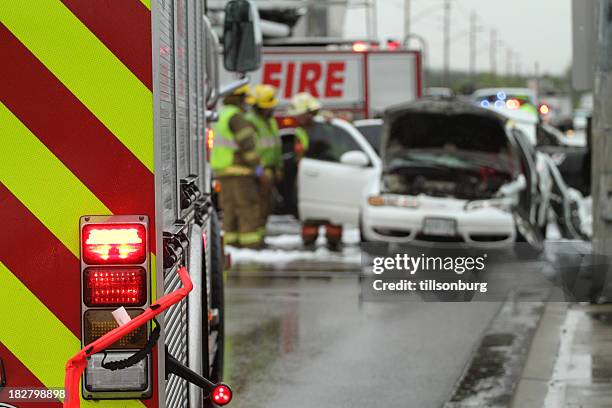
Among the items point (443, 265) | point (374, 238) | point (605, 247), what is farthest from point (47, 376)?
point (374, 238)

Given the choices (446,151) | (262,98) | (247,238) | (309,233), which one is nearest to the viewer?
(446,151)

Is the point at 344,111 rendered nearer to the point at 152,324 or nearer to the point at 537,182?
the point at 537,182

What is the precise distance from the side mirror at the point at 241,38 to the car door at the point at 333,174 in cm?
764

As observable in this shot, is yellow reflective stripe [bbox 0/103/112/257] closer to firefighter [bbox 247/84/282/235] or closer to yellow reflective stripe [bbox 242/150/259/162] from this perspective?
yellow reflective stripe [bbox 242/150/259/162]

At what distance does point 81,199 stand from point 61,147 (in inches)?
6.3

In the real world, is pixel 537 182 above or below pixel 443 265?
below

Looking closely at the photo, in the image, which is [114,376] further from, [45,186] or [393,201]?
[393,201]

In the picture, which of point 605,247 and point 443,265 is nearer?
point 443,265

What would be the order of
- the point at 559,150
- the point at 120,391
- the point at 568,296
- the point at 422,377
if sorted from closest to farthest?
1. the point at 120,391
2. the point at 422,377
3. the point at 568,296
4. the point at 559,150

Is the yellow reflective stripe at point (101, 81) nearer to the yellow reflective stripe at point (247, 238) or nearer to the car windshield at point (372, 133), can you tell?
the yellow reflective stripe at point (247, 238)

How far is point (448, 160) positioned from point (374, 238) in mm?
1185

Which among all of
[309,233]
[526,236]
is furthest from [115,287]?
[309,233]

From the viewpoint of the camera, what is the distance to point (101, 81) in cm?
372

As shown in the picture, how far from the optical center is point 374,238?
44.3 feet
